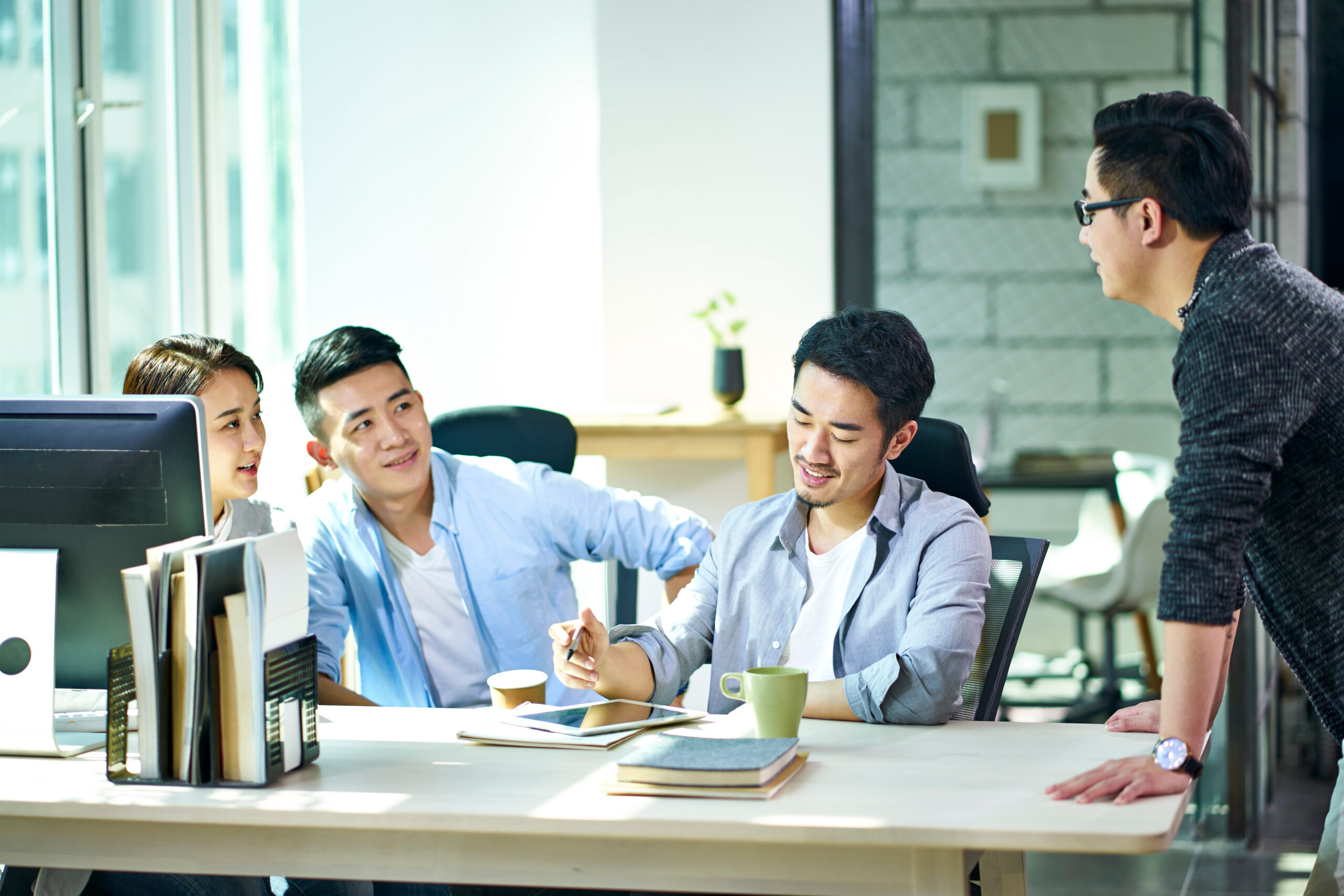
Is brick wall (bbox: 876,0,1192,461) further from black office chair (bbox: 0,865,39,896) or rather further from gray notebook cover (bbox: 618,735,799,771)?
black office chair (bbox: 0,865,39,896)

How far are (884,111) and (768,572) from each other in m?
2.33

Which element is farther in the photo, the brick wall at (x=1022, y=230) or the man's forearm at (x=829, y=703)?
the brick wall at (x=1022, y=230)

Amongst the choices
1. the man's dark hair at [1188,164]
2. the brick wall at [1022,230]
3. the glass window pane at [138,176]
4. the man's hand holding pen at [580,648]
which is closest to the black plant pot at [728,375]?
the brick wall at [1022,230]

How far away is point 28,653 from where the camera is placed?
1586mm

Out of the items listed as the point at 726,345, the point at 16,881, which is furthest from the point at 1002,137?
the point at 16,881

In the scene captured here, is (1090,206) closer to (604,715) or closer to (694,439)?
(604,715)

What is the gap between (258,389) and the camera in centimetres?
223

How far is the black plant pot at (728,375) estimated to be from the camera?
11.4 ft

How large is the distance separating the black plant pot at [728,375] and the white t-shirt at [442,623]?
1257 mm

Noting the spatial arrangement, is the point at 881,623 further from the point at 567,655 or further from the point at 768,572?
the point at 567,655

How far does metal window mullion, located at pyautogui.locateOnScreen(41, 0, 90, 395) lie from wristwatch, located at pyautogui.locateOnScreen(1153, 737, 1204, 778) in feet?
7.47

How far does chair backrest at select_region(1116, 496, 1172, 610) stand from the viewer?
12.9 ft

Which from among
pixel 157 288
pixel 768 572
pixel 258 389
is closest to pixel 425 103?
pixel 157 288

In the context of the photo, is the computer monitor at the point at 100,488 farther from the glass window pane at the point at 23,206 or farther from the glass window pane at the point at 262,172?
the glass window pane at the point at 262,172
